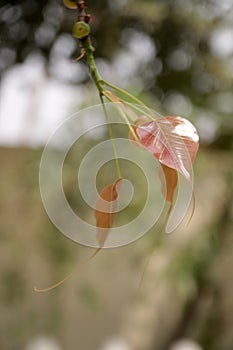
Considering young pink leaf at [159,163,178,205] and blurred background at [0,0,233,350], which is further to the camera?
blurred background at [0,0,233,350]

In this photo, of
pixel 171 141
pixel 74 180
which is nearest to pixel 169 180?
pixel 171 141

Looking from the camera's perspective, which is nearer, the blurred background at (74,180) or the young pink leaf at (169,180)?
the young pink leaf at (169,180)

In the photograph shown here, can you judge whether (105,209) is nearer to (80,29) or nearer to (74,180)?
(80,29)

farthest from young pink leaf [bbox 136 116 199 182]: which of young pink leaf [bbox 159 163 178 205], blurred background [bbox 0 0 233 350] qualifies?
blurred background [bbox 0 0 233 350]

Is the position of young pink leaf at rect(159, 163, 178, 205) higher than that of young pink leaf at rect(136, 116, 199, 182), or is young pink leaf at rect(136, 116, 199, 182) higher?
young pink leaf at rect(136, 116, 199, 182)

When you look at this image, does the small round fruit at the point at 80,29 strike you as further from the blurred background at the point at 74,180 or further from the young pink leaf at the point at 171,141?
the blurred background at the point at 74,180

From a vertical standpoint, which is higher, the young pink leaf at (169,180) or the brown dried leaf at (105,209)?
the young pink leaf at (169,180)

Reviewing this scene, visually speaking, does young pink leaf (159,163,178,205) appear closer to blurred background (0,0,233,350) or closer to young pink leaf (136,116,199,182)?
young pink leaf (136,116,199,182)

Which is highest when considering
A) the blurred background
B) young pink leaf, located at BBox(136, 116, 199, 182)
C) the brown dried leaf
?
young pink leaf, located at BBox(136, 116, 199, 182)

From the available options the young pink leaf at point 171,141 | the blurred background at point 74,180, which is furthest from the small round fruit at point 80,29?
the blurred background at point 74,180
